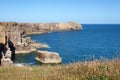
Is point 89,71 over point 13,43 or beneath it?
over

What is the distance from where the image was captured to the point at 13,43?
298ft

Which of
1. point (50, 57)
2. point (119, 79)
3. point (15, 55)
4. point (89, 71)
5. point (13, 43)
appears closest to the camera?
point (119, 79)

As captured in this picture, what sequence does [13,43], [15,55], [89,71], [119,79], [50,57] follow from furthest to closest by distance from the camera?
[13,43]
[15,55]
[50,57]
[89,71]
[119,79]

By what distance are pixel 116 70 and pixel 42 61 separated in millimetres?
60824

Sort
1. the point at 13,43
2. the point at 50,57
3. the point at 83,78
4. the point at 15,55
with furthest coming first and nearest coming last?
the point at 13,43 → the point at 15,55 → the point at 50,57 → the point at 83,78

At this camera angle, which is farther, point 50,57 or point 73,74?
point 50,57

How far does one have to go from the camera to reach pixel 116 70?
8500 millimetres

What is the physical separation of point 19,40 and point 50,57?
2954 centimetres

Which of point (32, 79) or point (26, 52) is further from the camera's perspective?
point (26, 52)

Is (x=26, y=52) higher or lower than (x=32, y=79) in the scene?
lower

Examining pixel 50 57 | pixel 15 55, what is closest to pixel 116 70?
pixel 50 57

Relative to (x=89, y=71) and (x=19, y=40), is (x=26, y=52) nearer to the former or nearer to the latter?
(x=19, y=40)

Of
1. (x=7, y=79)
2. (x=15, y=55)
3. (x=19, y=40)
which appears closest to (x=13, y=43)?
(x=19, y=40)

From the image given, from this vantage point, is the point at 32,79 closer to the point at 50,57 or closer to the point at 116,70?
the point at 116,70
